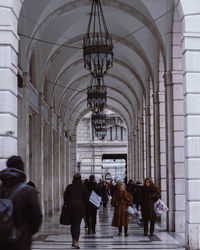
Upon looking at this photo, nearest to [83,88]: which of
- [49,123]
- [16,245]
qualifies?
[49,123]

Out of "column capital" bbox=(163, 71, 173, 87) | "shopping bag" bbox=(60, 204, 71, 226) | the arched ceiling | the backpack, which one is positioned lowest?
"shopping bag" bbox=(60, 204, 71, 226)

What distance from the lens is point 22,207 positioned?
431 centimetres

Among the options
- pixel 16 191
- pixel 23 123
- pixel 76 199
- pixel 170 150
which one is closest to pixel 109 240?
pixel 76 199

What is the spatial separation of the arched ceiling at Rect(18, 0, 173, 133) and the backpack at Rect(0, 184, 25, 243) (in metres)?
11.7

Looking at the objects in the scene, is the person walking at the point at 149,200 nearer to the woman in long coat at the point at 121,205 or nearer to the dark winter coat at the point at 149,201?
the dark winter coat at the point at 149,201

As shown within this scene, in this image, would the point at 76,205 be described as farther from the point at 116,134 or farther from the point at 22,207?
the point at 116,134

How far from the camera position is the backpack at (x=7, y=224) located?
410 centimetres

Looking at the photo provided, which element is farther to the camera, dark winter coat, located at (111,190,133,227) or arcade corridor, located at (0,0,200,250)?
dark winter coat, located at (111,190,133,227)

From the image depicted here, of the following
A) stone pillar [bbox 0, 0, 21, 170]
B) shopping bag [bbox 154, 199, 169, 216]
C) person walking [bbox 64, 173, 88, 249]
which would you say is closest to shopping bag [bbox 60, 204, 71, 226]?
person walking [bbox 64, 173, 88, 249]

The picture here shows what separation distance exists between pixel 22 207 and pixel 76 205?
6866mm

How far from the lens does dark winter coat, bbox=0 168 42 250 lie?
4258 millimetres

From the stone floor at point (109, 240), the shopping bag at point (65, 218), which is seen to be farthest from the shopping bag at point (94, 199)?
the shopping bag at point (65, 218)

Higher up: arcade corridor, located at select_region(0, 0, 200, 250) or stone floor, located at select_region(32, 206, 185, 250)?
arcade corridor, located at select_region(0, 0, 200, 250)

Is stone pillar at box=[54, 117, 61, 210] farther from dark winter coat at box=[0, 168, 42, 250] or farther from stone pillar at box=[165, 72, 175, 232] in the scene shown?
dark winter coat at box=[0, 168, 42, 250]
